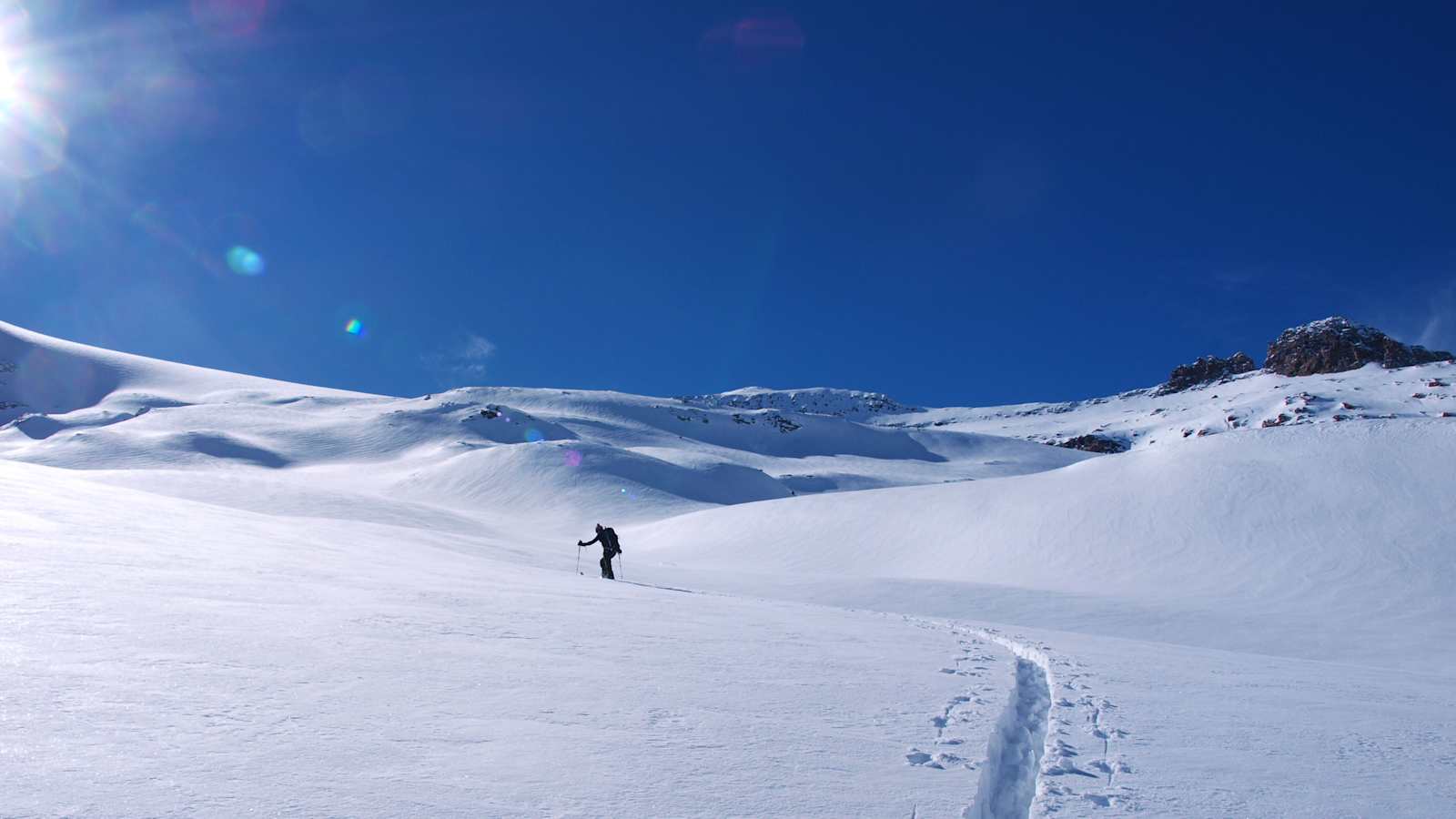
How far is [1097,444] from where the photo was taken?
14875 cm

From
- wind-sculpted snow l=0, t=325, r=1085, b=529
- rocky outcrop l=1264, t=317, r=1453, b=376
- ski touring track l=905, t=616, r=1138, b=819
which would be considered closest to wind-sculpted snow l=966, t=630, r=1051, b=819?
ski touring track l=905, t=616, r=1138, b=819

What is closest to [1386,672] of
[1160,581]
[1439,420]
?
[1160,581]

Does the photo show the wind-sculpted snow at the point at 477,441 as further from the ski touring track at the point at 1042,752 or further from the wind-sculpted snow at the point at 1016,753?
the ski touring track at the point at 1042,752

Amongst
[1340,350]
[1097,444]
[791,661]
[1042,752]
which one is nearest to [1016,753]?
[1042,752]

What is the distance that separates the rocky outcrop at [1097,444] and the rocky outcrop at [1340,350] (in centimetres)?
7277

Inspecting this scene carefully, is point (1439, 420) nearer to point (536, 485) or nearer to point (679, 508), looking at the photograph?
point (679, 508)

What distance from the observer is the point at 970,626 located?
13586 mm

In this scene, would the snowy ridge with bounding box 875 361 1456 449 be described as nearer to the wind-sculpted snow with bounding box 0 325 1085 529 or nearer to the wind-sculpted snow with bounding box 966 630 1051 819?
the wind-sculpted snow with bounding box 0 325 1085 529

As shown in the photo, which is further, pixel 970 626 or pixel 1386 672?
pixel 970 626

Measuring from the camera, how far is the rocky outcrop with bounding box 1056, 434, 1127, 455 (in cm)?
14662

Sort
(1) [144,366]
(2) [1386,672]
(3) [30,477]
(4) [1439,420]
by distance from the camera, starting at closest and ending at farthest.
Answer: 1. (2) [1386,672]
2. (3) [30,477]
3. (4) [1439,420]
4. (1) [144,366]

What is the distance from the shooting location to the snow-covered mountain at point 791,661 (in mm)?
4117

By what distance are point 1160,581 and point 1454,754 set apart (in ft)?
60.4

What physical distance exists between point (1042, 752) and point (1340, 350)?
752 feet
